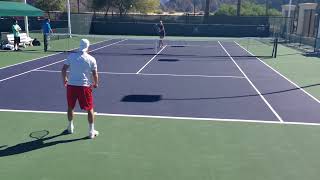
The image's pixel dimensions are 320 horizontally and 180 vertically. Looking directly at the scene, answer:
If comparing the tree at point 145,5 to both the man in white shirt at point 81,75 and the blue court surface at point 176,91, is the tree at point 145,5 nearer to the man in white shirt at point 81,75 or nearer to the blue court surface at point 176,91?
the blue court surface at point 176,91

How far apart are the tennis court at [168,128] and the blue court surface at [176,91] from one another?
29 millimetres

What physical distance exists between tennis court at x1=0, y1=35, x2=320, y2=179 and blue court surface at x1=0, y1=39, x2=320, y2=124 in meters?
0.03

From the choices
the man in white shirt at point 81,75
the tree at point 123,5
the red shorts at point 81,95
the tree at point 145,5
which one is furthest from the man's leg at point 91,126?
the tree at point 145,5

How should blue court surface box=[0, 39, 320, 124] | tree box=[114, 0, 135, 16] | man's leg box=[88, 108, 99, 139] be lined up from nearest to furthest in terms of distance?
man's leg box=[88, 108, 99, 139]
blue court surface box=[0, 39, 320, 124]
tree box=[114, 0, 135, 16]

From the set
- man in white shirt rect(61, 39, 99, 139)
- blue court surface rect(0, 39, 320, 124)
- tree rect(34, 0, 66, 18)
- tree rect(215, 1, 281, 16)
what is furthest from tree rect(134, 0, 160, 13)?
man in white shirt rect(61, 39, 99, 139)

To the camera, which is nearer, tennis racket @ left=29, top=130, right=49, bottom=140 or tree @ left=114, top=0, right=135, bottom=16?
tennis racket @ left=29, top=130, right=49, bottom=140

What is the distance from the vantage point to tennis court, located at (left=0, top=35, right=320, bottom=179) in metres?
5.69

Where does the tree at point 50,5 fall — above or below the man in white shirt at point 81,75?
above

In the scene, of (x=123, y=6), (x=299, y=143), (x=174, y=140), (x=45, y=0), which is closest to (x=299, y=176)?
(x=299, y=143)

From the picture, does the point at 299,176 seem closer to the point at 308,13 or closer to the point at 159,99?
the point at 159,99

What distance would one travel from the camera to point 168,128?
7.64 metres

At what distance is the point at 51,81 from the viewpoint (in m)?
12.7

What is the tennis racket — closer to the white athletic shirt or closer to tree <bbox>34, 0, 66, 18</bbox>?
the white athletic shirt

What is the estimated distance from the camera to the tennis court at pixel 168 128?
569 centimetres
